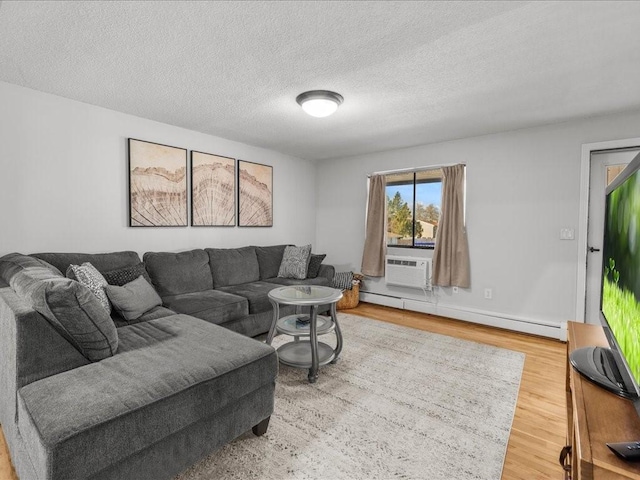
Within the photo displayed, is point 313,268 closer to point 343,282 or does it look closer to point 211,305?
point 343,282

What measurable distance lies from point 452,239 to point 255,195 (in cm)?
277

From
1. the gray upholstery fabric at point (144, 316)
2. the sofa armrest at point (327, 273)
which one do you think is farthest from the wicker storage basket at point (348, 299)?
the gray upholstery fabric at point (144, 316)

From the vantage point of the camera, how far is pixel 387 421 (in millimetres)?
1984

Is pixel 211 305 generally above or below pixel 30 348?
below

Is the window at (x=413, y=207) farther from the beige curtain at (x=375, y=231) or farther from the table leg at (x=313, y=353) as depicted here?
the table leg at (x=313, y=353)

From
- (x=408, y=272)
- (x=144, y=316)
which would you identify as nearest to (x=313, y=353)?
(x=144, y=316)

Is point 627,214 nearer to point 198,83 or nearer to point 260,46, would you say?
point 260,46

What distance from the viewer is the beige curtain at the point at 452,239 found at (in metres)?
4.08

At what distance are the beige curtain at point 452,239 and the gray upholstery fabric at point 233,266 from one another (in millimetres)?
2425

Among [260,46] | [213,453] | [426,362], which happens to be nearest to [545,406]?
[426,362]

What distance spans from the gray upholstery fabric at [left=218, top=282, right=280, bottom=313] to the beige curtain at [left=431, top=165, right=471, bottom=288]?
2.24m

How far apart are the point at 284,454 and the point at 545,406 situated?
1.80 metres

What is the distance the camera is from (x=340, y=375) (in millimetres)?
2559

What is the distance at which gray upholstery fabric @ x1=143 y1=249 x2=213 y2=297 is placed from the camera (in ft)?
10.5
